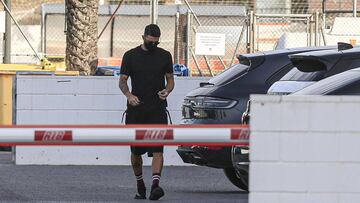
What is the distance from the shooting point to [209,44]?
74.3 ft

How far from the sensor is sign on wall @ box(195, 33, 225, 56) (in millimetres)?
22484

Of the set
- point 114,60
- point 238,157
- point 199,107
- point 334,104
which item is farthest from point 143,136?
point 114,60

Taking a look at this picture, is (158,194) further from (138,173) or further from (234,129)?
(234,129)

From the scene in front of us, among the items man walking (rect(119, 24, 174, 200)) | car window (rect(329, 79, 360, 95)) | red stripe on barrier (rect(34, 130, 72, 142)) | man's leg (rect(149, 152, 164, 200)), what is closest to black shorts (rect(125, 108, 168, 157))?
man walking (rect(119, 24, 174, 200))

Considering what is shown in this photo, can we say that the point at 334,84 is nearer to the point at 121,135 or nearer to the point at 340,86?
the point at 340,86

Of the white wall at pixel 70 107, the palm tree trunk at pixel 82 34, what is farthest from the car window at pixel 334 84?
the palm tree trunk at pixel 82 34

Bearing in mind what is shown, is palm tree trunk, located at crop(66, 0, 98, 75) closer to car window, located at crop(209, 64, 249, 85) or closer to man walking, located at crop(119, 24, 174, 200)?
car window, located at crop(209, 64, 249, 85)

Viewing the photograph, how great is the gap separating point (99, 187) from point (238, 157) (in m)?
2.42

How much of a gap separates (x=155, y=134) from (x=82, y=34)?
15406 millimetres

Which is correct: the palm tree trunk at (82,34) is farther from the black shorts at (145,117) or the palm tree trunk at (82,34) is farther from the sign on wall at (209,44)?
the black shorts at (145,117)

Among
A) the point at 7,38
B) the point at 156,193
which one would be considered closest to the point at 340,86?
the point at 156,193

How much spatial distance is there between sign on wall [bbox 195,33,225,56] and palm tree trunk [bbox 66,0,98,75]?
77.7 inches

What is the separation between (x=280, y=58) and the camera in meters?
13.1

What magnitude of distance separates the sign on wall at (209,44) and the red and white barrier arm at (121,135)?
1559 cm
